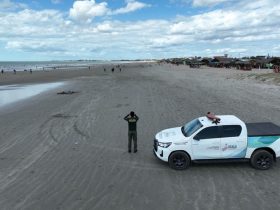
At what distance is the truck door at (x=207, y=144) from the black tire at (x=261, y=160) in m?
1.07

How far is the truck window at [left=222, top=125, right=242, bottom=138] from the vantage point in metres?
12.2

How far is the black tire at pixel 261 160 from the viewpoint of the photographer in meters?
12.1

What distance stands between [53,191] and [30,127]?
10.1 meters

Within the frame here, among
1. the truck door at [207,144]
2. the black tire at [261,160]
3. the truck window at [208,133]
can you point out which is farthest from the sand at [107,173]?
the truck window at [208,133]

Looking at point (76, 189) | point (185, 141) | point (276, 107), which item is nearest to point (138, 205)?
point (76, 189)

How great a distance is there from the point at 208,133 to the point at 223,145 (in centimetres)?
58

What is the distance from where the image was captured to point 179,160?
1227 centimetres

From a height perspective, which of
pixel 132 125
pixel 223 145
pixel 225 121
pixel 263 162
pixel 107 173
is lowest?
pixel 107 173

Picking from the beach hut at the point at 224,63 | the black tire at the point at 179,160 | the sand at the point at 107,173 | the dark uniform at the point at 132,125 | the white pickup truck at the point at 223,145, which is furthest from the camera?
the beach hut at the point at 224,63

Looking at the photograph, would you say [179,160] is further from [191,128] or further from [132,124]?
[132,124]

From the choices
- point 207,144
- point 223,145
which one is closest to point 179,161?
point 207,144

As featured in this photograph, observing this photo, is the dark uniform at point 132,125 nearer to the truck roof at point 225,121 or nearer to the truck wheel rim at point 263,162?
the truck roof at point 225,121

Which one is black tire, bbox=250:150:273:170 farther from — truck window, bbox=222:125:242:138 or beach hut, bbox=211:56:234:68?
beach hut, bbox=211:56:234:68

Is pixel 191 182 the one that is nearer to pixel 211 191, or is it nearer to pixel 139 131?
pixel 211 191
